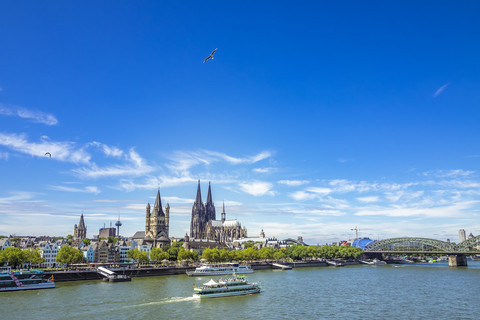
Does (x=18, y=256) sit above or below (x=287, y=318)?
above

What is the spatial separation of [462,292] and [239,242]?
148531mm

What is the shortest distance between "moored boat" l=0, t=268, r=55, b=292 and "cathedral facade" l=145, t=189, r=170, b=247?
7490cm

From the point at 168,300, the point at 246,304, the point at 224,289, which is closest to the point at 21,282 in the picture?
the point at 168,300

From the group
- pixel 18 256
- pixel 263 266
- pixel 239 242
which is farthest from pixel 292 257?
pixel 18 256

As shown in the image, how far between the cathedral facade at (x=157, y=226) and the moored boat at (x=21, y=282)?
7490 cm

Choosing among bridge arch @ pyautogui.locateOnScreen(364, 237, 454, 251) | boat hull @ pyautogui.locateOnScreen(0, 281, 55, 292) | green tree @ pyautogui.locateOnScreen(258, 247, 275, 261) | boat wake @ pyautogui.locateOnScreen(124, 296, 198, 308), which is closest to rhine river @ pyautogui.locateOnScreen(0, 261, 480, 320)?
boat wake @ pyautogui.locateOnScreen(124, 296, 198, 308)

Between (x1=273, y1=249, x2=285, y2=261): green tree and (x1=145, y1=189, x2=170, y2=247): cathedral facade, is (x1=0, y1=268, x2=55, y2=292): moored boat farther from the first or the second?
(x1=273, y1=249, x2=285, y2=261): green tree

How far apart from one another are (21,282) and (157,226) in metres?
82.6

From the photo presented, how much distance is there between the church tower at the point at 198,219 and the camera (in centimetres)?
18938

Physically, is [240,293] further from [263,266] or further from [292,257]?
[292,257]

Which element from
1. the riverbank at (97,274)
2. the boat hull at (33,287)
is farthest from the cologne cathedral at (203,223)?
the boat hull at (33,287)

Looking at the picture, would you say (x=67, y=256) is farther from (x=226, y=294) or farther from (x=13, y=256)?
(x=226, y=294)

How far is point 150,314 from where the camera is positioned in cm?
3581

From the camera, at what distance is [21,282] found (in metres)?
52.8
